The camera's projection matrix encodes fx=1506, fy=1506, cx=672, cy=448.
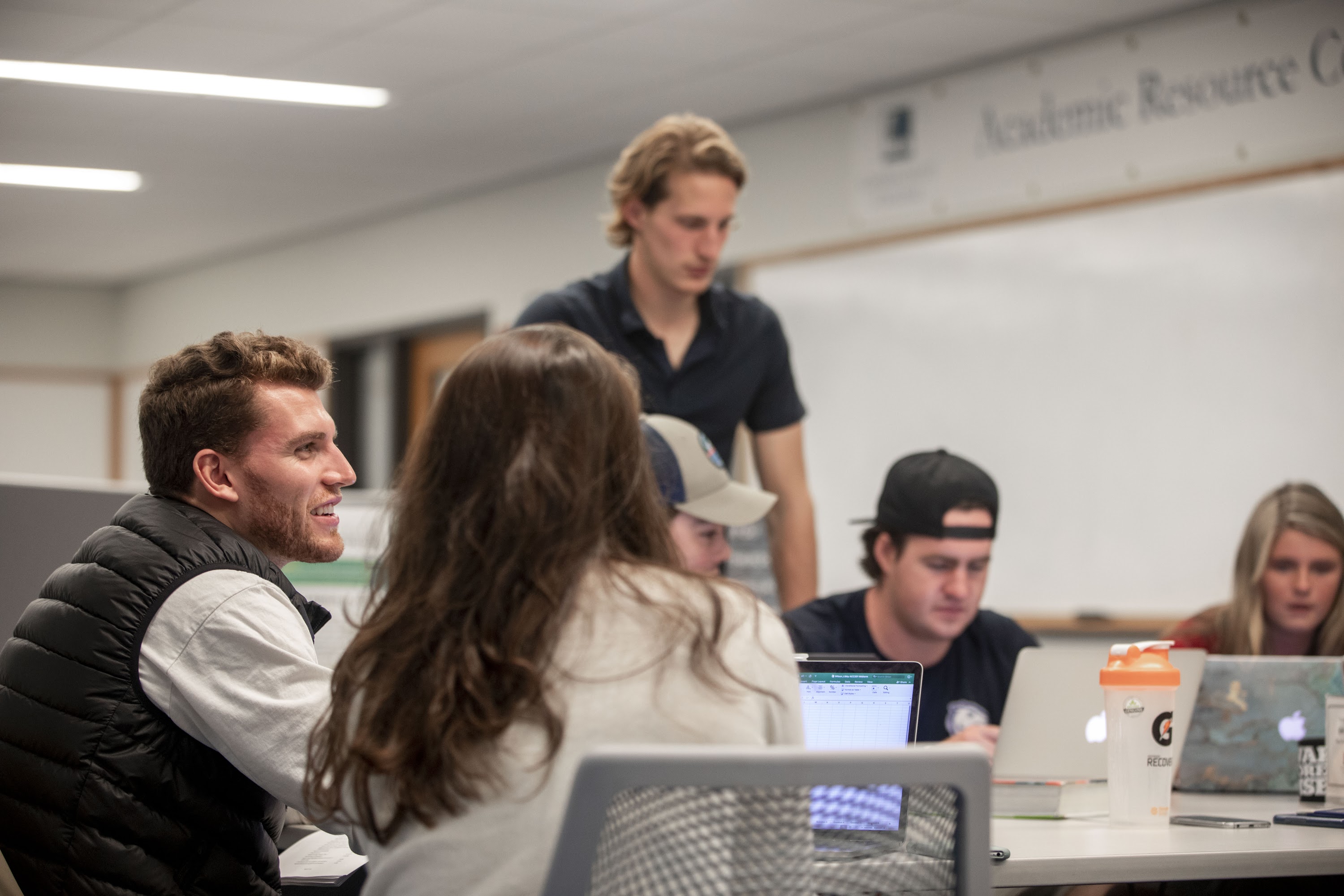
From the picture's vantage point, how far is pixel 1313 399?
171 inches

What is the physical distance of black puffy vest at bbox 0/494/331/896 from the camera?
155 cm

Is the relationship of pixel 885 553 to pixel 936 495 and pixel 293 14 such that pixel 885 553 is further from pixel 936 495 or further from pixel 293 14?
pixel 293 14

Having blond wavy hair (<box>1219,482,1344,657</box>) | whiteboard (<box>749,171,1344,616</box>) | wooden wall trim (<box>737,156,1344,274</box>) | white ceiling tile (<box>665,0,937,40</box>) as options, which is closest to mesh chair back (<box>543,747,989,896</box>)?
blond wavy hair (<box>1219,482,1344,657</box>)

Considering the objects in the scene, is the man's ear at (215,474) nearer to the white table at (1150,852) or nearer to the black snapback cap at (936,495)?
the white table at (1150,852)

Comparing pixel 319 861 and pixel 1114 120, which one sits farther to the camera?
pixel 1114 120

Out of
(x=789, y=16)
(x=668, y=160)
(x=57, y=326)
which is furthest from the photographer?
(x=57, y=326)

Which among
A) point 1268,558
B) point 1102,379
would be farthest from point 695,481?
point 1102,379

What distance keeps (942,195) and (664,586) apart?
4.37 metres

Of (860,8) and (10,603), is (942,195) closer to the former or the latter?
(860,8)

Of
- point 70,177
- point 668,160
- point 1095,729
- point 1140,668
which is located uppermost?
point 70,177

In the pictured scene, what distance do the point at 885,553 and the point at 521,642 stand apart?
1701 millimetres

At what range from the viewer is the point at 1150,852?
69.1 inches

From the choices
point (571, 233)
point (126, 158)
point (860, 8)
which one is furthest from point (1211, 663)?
point (126, 158)

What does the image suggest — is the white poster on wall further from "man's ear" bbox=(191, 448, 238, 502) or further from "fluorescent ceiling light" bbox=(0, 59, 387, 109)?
"man's ear" bbox=(191, 448, 238, 502)
